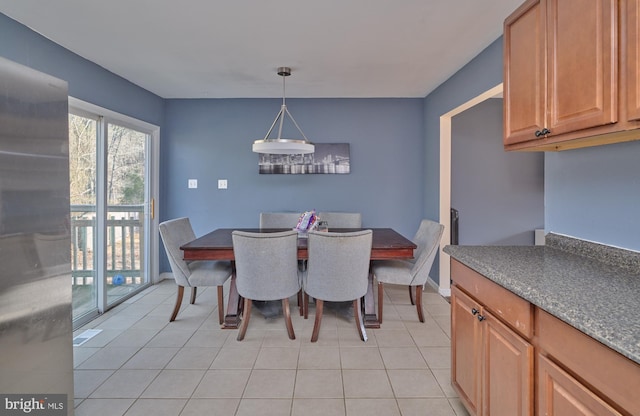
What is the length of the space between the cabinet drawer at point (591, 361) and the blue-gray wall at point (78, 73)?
3.38m

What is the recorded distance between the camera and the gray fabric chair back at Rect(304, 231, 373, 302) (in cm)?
238

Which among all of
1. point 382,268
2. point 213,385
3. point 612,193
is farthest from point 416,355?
point 612,193

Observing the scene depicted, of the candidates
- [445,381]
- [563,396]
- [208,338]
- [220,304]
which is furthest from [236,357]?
[563,396]

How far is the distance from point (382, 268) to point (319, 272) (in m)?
0.73

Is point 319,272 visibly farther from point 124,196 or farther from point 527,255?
point 124,196

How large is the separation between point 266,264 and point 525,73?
1.97 m

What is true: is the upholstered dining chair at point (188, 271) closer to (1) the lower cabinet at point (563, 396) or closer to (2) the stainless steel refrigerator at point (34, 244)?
(2) the stainless steel refrigerator at point (34, 244)

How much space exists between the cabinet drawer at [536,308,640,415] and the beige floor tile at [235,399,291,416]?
135cm

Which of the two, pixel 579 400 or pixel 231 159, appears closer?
pixel 579 400

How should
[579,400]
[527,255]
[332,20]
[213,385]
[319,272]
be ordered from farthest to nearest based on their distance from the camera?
[319,272] → [332,20] → [213,385] → [527,255] → [579,400]

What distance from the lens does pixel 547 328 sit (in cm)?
103

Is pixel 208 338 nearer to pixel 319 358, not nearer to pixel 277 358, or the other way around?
pixel 277 358

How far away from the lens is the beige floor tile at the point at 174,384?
190 centimetres

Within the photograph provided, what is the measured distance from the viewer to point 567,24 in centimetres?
129
